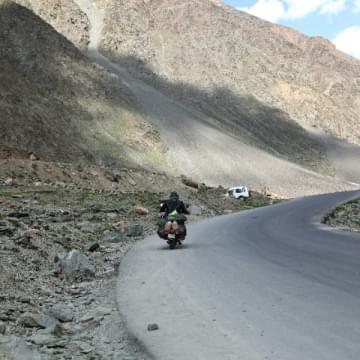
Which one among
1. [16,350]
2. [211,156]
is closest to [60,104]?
[211,156]

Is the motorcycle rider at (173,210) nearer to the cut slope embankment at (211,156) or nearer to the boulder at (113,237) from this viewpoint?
the boulder at (113,237)

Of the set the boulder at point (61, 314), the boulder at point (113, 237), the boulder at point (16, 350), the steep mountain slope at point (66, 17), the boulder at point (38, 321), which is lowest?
the boulder at point (113, 237)

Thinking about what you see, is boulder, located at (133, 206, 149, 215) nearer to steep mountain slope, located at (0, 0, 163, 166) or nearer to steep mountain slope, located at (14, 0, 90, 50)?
steep mountain slope, located at (0, 0, 163, 166)

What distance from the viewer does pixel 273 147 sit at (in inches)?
4877

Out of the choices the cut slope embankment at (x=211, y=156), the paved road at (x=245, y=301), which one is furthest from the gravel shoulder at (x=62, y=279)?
the cut slope embankment at (x=211, y=156)

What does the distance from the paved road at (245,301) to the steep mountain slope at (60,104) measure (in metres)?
50.2

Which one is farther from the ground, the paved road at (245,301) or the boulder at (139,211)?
the paved road at (245,301)

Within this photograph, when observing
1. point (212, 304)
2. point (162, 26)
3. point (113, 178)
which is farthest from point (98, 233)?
point (162, 26)

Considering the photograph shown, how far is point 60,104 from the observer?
77312mm

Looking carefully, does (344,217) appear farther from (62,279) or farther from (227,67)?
(227,67)

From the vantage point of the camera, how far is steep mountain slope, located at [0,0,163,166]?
2571 inches

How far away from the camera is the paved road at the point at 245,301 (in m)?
6.36

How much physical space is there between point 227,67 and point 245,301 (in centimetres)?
13699

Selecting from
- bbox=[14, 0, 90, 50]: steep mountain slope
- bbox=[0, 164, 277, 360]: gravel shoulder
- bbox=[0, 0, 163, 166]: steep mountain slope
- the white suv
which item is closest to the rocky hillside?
bbox=[14, 0, 90, 50]: steep mountain slope
